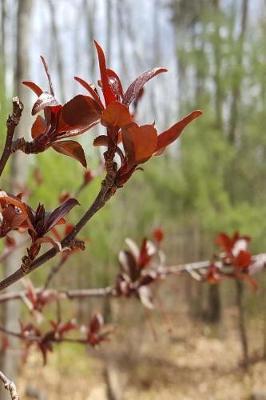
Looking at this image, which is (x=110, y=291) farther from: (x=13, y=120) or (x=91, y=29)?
(x=91, y=29)

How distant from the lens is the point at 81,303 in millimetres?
8195

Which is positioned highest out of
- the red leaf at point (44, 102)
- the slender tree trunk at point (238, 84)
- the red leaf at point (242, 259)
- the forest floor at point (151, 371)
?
the slender tree trunk at point (238, 84)

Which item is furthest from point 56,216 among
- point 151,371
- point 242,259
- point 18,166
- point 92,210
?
point 151,371

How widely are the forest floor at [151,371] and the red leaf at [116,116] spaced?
4.91m

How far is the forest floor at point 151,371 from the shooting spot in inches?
228

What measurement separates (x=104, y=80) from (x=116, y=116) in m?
0.03

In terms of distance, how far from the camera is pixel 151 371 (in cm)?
652

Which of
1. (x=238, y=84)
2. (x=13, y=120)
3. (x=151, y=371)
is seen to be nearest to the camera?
(x=13, y=120)

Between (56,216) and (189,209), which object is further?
(189,209)

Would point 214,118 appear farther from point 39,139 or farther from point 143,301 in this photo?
point 39,139

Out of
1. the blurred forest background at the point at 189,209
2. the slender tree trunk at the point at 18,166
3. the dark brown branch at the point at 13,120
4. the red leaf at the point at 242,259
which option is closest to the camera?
the dark brown branch at the point at 13,120

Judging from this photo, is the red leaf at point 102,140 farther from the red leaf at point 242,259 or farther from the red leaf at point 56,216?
the red leaf at point 242,259

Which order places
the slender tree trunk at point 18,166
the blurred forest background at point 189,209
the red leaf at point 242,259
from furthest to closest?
the blurred forest background at point 189,209
the slender tree trunk at point 18,166
the red leaf at point 242,259

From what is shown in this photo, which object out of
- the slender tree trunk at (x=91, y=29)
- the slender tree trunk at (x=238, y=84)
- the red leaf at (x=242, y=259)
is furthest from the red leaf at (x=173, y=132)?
the slender tree trunk at (x=91, y=29)
